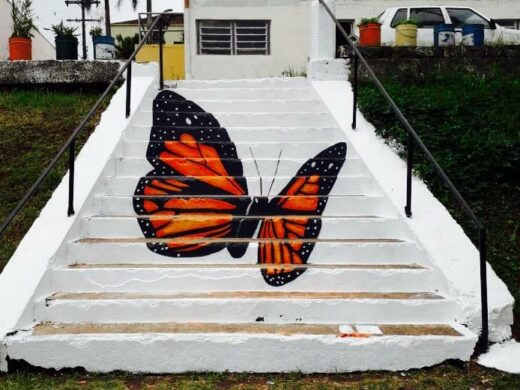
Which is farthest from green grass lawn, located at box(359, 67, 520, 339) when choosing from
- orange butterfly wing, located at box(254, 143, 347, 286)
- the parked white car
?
the parked white car

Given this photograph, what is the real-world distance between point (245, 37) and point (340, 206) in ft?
32.3

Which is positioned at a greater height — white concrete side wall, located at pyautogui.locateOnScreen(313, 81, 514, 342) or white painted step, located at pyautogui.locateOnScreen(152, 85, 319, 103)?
white painted step, located at pyautogui.locateOnScreen(152, 85, 319, 103)

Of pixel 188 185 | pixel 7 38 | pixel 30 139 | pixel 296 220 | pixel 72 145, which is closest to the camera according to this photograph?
pixel 72 145

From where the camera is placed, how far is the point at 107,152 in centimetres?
536

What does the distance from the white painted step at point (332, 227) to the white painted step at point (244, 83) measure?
302cm

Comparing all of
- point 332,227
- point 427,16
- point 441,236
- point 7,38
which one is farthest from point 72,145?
point 7,38

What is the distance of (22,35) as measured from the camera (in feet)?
26.9

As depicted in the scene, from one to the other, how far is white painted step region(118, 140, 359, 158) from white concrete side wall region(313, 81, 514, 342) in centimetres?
34

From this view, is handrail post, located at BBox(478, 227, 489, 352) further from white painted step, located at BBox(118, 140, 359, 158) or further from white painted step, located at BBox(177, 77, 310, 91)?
white painted step, located at BBox(177, 77, 310, 91)

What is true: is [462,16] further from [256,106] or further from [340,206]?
[340,206]

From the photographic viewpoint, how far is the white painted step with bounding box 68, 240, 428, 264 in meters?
4.22

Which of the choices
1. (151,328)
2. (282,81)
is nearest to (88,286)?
(151,328)

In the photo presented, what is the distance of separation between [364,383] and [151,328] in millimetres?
1406

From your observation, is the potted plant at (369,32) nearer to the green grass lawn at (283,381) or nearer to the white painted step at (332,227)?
the white painted step at (332,227)
